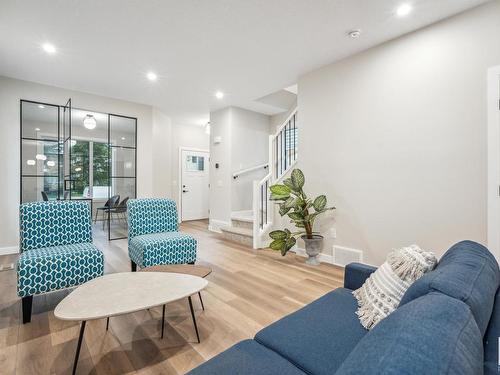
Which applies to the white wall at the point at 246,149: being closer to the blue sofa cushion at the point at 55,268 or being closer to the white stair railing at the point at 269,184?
the white stair railing at the point at 269,184

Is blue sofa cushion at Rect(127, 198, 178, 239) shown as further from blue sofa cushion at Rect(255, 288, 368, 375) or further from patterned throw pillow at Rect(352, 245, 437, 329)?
patterned throw pillow at Rect(352, 245, 437, 329)

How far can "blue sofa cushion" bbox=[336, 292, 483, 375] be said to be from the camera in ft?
1.66

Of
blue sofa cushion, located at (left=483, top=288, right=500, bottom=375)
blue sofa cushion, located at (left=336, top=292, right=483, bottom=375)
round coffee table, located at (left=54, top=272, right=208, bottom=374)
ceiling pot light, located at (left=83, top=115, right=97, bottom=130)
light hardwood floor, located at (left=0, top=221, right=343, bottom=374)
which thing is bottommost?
light hardwood floor, located at (left=0, top=221, right=343, bottom=374)

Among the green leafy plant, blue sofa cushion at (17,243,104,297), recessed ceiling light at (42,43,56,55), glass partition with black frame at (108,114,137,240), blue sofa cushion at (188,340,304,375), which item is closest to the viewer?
blue sofa cushion at (188,340,304,375)

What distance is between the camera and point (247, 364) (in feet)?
3.42

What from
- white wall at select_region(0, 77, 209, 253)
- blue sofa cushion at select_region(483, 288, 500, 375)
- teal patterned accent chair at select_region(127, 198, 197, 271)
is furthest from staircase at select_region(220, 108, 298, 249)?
blue sofa cushion at select_region(483, 288, 500, 375)

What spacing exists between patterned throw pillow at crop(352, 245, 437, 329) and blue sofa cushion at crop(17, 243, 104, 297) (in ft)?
7.70

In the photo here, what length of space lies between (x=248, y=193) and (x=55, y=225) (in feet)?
13.1

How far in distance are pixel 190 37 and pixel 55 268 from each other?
282 centimetres

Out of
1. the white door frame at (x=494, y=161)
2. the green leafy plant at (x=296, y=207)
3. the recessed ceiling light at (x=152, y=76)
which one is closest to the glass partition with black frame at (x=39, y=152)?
the recessed ceiling light at (x=152, y=76)

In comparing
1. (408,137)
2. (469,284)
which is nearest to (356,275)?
(469,284)

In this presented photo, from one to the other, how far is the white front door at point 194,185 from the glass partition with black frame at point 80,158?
202cm

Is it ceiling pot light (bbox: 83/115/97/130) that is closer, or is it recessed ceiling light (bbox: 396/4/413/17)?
recessed ceiling light (bbox: 396/4/413/17)

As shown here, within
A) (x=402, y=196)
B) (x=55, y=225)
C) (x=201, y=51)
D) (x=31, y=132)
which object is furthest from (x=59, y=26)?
(x=402, y=196)
